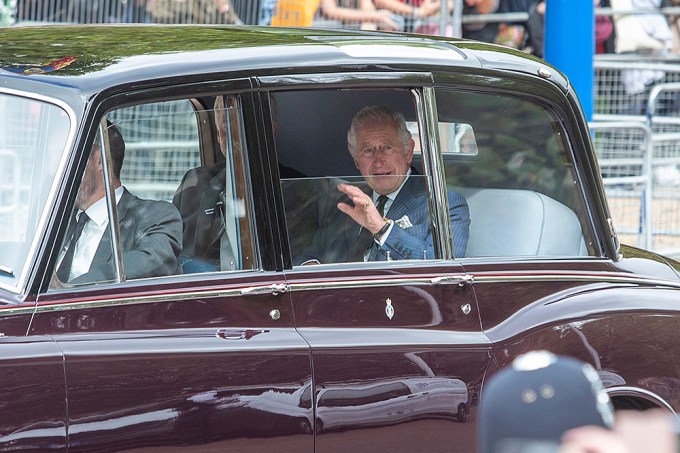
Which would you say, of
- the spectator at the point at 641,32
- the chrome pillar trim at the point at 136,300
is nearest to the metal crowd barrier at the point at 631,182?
the spectator at the point at 641,32

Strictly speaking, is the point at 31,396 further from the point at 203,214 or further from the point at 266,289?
the point at 203,214

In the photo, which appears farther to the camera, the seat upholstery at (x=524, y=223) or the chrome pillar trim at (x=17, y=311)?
the seat upholstery at (x=524, y=223)

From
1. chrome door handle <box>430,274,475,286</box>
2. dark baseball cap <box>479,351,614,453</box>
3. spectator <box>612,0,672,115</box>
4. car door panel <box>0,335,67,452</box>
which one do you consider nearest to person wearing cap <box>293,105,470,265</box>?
chrome door handle <box>430,274,475,286</box>

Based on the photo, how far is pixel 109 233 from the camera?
12.4 ft

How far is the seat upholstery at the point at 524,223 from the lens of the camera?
4.72m

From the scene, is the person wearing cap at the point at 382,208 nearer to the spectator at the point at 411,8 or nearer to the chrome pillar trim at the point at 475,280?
the chrome pillar trim at the point at 475,280

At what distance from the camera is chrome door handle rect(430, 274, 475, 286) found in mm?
4281

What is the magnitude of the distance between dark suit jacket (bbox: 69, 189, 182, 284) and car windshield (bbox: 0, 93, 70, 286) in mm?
191

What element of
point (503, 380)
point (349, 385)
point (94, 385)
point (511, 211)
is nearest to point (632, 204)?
point (511, 211)

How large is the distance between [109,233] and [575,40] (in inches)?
189

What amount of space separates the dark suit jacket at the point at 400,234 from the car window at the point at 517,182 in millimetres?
132

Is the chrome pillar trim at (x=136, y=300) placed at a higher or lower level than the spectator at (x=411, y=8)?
lower

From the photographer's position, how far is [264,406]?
3.76 metres

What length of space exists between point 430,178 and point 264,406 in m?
1.12
